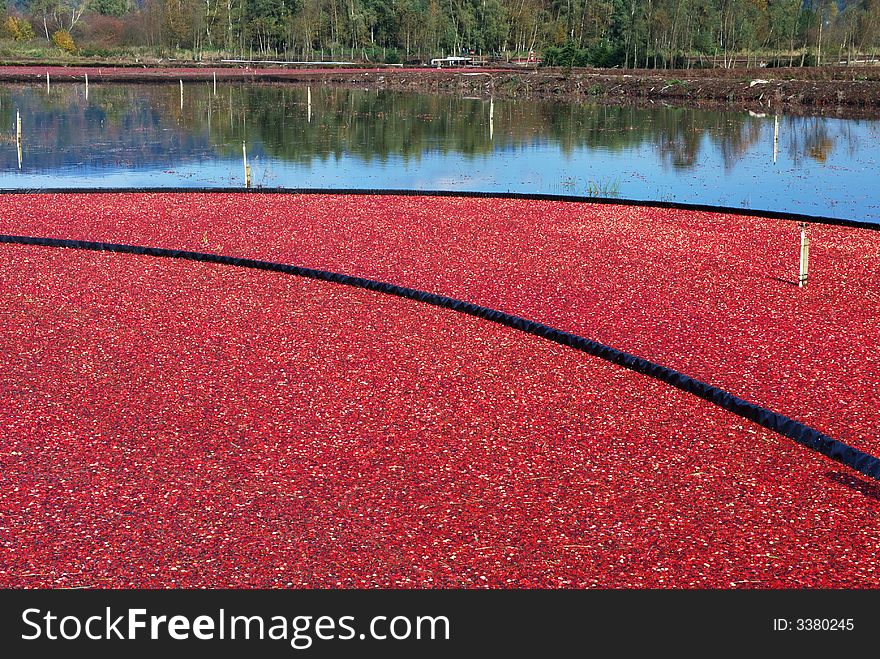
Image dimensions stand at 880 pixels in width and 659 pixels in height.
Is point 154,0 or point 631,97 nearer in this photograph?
point 631,97

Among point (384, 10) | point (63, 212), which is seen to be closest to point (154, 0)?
point (384, 10)

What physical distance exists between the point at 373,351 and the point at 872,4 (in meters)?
59.0

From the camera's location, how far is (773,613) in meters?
3.85

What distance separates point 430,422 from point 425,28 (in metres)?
73.3

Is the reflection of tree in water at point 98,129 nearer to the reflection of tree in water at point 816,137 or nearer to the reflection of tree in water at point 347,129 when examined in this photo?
the reflection of tree in water at point 347,129

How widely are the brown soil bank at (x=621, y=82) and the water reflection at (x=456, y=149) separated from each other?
504cm

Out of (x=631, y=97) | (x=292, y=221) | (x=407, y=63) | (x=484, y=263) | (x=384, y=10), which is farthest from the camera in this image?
(x=384, y=10)

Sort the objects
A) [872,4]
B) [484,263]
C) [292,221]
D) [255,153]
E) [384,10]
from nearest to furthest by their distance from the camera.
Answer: [484,263]
[292,221]
[255,153]
[872,4]
[384,10]

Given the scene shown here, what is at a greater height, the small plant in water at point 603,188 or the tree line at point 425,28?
the tree line at point 425,28

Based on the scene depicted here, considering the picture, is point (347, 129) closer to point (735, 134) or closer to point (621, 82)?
point (735, 134)

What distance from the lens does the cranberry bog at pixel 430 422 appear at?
4.35 m

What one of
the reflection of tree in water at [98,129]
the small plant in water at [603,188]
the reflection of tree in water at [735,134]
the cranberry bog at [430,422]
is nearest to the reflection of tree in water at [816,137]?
the reflection of tree in water at [735,134]

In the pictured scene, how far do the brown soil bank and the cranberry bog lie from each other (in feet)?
89.1

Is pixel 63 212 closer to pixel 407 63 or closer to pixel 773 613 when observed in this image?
→ pixel 773 613
